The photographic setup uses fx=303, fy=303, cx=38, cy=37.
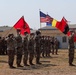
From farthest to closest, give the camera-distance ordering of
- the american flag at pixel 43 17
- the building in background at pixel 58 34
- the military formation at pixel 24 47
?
1. the building in background at pixel 58 34
2. the american flag at pixel 43 17
3. the military formation at pixel 24 47

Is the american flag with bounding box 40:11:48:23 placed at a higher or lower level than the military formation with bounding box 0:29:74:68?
higher

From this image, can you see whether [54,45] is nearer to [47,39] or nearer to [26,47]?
[47,39]

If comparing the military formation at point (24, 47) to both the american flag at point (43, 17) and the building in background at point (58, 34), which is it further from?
the building in background at point (58, 34)

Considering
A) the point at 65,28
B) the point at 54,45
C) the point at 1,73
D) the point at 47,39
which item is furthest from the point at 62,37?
the point at 1,73

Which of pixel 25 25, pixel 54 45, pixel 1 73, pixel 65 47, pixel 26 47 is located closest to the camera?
pixel 1 73

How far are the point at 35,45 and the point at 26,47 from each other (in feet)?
2.64

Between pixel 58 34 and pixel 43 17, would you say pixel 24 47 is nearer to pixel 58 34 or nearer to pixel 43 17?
pixel 43 17


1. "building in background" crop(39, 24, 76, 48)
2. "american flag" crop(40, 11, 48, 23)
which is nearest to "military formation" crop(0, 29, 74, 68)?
"american flag" crop(40, 11, 48, 23)

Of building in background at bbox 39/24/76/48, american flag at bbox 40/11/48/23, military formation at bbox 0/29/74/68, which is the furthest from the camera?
building in background at bbox 39/24/76/48

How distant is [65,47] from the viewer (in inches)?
1854

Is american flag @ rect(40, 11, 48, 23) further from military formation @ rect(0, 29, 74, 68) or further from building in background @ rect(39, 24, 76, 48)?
building in background @ rect(39, 24, 76, 48)

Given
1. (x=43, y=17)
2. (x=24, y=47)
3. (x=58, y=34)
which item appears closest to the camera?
(x=24, y=47)

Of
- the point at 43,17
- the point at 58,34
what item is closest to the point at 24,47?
the point at 43,17

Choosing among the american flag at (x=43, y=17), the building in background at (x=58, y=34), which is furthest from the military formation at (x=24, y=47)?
the building in background at (x=58, y=34)
